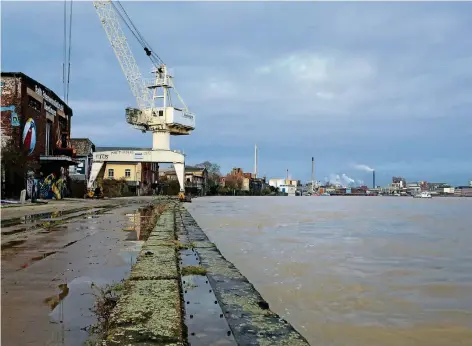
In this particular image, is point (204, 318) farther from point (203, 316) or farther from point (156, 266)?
point (156, 266)

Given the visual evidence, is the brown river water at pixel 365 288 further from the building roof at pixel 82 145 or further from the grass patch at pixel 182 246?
the building roof at pixel 82 145

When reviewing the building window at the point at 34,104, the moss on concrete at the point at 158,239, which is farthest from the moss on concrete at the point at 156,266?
the building window at the point at 34,104

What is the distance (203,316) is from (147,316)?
1063mm

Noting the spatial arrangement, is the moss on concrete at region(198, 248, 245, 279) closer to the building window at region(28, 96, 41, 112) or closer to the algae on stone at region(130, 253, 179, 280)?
the algae on stone at region(130, 253, 179, 280)

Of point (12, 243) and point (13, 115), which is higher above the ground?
point (13, 115)

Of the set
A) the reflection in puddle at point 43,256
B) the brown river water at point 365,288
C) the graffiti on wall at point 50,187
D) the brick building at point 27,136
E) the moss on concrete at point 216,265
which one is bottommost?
the brown river water at point 365,288

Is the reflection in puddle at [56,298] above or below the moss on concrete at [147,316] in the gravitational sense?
below

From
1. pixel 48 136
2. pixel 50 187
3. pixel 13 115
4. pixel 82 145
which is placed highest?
pixel 82 145

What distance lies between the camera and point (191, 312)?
604 cm

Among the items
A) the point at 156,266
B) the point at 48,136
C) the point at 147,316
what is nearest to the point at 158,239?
the point at 156,266

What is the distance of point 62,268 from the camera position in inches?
353

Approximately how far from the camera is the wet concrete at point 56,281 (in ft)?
16.4

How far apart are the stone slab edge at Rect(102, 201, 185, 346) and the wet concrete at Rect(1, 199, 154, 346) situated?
1.45 feet

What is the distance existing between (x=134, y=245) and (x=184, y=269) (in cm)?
411
